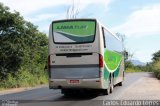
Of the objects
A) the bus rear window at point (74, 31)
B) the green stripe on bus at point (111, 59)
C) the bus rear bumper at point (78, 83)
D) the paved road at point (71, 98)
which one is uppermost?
the bus rear window at point (74, 31)

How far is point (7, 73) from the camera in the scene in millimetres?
34156

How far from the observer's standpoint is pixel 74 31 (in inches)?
832

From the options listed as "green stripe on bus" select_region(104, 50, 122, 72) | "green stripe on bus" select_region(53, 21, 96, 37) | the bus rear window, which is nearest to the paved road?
"green stripe on bus" select_region(104, 50, 122, 72)

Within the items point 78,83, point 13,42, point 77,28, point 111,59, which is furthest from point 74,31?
point 13,42

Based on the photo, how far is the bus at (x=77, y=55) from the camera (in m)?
20.6

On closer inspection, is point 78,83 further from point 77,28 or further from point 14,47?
point 14,47

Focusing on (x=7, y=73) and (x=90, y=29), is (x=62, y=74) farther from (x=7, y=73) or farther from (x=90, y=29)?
(x=7, y=73)

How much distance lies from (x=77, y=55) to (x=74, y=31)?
1.19 meters

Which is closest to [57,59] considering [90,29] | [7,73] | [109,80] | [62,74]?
[62,74]

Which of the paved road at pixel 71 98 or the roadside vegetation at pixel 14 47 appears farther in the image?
the roadside vegetation at pixel 14 47

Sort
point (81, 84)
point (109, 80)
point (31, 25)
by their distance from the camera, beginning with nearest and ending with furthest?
point (81, 84) < point (109, 80) < point (31, 25)

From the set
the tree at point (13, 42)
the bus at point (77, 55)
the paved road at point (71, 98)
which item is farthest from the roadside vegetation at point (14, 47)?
the bus at point (77, 55)

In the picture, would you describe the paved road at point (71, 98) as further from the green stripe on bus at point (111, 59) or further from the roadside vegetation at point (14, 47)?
the roadside vegetation at point (14, 47)

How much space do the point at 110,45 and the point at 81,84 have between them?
4.48 metres
